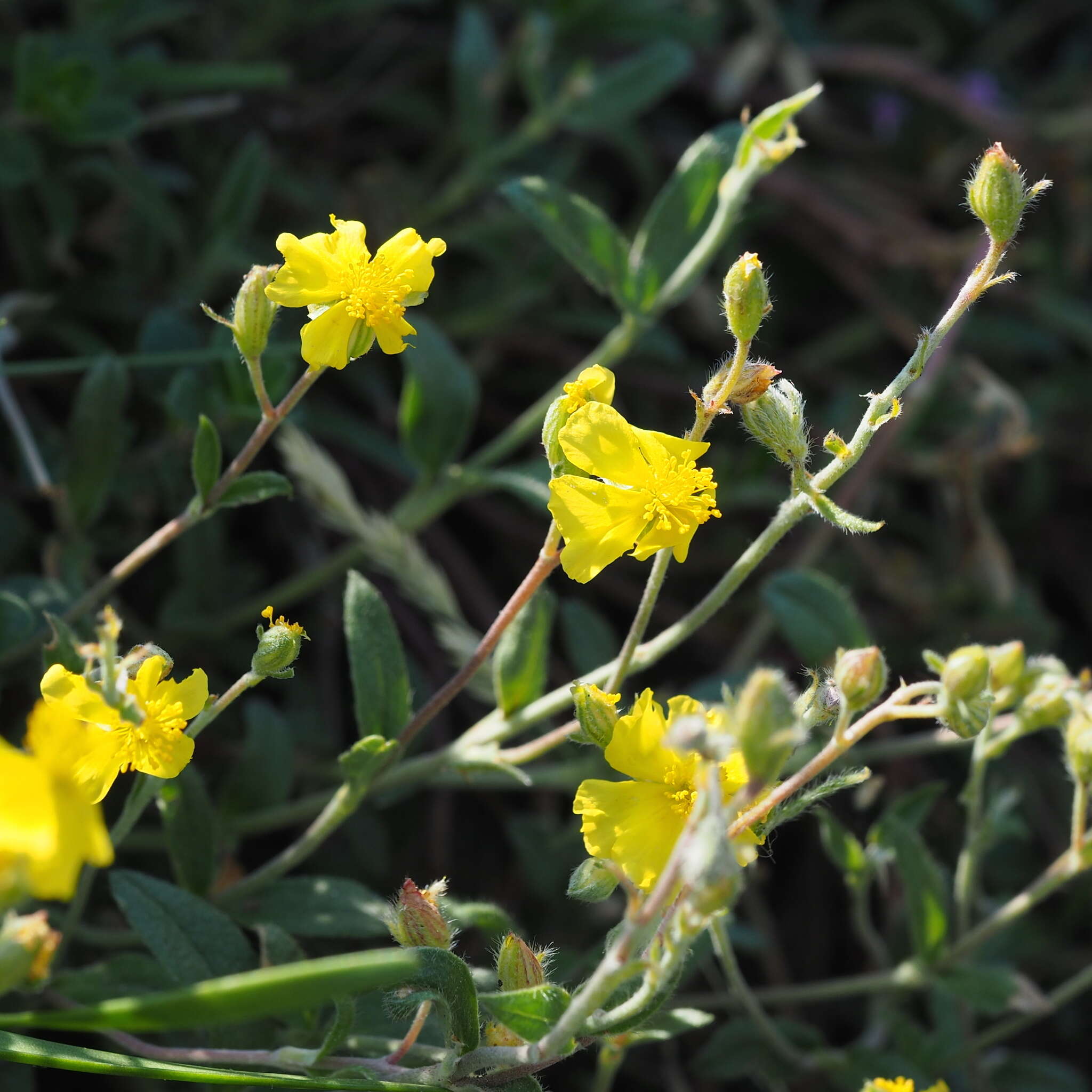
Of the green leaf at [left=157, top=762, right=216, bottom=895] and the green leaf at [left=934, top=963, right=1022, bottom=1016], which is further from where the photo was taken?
the green leaf at [left=934, top=963, right=1022, bottom=1016]

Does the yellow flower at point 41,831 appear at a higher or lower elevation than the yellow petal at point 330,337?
lower

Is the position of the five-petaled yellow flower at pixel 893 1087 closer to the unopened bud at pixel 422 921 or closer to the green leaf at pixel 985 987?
the green leaf at pixel 985 987

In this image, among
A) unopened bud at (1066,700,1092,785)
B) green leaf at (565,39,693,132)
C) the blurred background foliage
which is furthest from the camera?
green leaf at (565,39,693,132)

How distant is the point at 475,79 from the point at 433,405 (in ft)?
3.40

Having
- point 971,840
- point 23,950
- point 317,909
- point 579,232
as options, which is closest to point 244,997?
point 23,950

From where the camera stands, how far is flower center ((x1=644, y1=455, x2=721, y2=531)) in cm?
149

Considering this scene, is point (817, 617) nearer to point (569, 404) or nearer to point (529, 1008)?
point (569, 404)

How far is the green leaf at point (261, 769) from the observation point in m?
2.07

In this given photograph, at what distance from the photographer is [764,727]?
111 cm

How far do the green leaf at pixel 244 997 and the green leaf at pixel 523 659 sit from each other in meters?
0.82

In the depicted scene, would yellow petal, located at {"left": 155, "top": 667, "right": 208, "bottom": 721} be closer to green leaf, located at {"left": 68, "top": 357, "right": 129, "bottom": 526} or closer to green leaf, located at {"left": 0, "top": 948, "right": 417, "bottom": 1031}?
green leaf, located at {"left": 0, "top": 948, "right": 417, "bottom": 1031}

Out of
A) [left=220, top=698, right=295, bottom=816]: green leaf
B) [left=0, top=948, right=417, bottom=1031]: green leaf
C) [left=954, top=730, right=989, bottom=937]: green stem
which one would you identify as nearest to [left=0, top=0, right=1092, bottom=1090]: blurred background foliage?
[left=220, top=698, right=295, bottom=816]: green leaf

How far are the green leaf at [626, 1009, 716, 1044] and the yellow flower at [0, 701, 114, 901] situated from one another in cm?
81

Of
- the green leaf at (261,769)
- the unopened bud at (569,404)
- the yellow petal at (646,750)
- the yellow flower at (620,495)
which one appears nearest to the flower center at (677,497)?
the yellow flower at (620,495)
